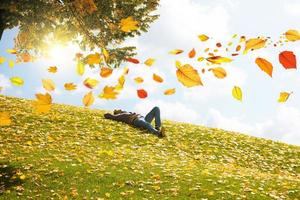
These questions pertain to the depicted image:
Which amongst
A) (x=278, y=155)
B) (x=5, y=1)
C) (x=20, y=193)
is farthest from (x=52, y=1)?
(x=278, y=155)

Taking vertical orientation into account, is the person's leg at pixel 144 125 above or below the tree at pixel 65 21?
below

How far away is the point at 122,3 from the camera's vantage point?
55.4 feet

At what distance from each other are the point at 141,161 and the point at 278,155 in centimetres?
644

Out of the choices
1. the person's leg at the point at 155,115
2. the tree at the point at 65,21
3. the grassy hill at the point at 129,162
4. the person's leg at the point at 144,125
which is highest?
the tree at the point at 65,21

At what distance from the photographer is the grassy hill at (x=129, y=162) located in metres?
9.02

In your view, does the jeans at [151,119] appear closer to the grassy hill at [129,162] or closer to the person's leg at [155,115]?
the person's leg at [155,115]

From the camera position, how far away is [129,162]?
11.2 metres

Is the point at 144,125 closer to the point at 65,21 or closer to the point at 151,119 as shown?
the point at 151,119

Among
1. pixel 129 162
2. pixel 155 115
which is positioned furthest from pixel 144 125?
pixel 129 162

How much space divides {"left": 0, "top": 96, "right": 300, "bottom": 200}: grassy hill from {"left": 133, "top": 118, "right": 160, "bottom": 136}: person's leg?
350 millimetres

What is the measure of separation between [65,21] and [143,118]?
18.5 ft

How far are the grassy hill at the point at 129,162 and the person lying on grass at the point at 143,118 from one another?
1.06ft

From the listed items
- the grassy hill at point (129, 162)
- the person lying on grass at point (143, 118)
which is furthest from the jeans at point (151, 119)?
the grassy hill at point (129, 162)

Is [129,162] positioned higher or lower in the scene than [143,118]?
lower
